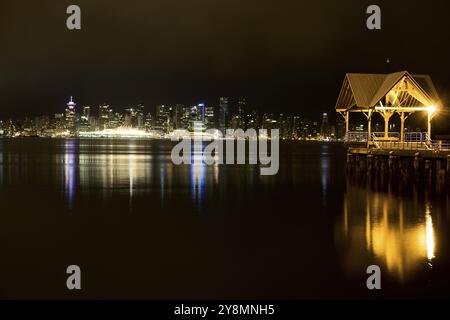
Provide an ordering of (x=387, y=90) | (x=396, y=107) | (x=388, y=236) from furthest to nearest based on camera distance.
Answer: (x=396, y=107)
(x=387, y=90)
(x=388, y=236)

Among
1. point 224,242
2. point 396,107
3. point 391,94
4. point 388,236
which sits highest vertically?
point 391,94

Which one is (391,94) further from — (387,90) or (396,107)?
(387,90)

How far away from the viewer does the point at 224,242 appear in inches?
755

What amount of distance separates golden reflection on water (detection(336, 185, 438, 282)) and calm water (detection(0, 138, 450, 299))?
0.04 meters

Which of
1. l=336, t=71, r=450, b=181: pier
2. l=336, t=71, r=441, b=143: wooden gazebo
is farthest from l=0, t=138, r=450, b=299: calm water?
l=336, t=71, r=441, b=143: wooden gazebo

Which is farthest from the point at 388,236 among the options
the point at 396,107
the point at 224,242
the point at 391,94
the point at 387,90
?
the point at 391,94

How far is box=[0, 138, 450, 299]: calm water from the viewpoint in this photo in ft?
46.3

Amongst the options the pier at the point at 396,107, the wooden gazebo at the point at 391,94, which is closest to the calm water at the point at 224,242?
the pier at the point at 396,107

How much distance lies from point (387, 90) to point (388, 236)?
81.1ft

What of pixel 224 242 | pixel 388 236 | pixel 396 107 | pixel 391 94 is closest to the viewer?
pixel 224 242

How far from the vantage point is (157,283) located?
14297mm

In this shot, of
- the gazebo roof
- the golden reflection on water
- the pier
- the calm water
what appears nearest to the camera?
the calm water

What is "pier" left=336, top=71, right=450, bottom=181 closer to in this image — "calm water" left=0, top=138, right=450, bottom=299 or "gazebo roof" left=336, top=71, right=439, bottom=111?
→ "gazebo roof" left=336, top=71, right=439, bottom=111

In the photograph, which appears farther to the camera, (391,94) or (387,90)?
(391,94)
